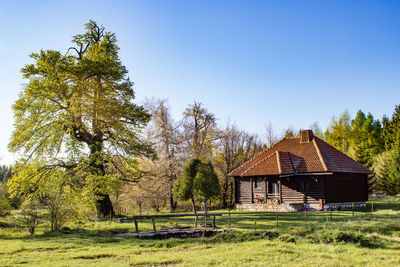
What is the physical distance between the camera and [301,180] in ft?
91.1

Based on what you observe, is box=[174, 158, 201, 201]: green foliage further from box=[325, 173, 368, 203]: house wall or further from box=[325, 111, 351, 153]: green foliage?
box=[325, 111, 351, 153]: green foliage

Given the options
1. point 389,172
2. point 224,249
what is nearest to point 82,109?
point 224,249

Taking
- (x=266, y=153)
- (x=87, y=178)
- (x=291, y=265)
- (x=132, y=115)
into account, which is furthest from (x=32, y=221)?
(x=266, y=153)

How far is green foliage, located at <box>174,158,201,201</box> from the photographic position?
1928 cm

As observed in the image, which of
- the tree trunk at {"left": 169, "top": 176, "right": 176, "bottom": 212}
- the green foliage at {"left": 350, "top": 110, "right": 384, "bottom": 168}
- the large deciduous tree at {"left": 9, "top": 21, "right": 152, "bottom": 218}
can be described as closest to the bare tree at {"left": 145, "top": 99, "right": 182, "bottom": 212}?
the tree trunk at {"left": 169, "top": 176, "right": 176, "bottom": 212}

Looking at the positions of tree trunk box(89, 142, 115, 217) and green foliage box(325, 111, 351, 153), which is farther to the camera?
green foliage box(325, 111, 351, 153)

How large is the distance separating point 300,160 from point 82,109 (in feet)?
60.2

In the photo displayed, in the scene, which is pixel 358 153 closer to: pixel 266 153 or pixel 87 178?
pixel 266 153

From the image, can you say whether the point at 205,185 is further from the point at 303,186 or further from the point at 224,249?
the point at 303,186

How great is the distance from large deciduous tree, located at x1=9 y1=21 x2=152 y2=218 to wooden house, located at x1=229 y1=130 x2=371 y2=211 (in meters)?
11.0

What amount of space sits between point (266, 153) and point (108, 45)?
1780 centimetres

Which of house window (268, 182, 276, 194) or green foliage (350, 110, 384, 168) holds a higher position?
green foliage (350, 110, 384, 168)

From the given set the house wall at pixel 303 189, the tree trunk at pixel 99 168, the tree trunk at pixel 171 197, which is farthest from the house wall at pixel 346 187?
the tree trunk at pixel 99 168

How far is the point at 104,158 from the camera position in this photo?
22.3 metres
